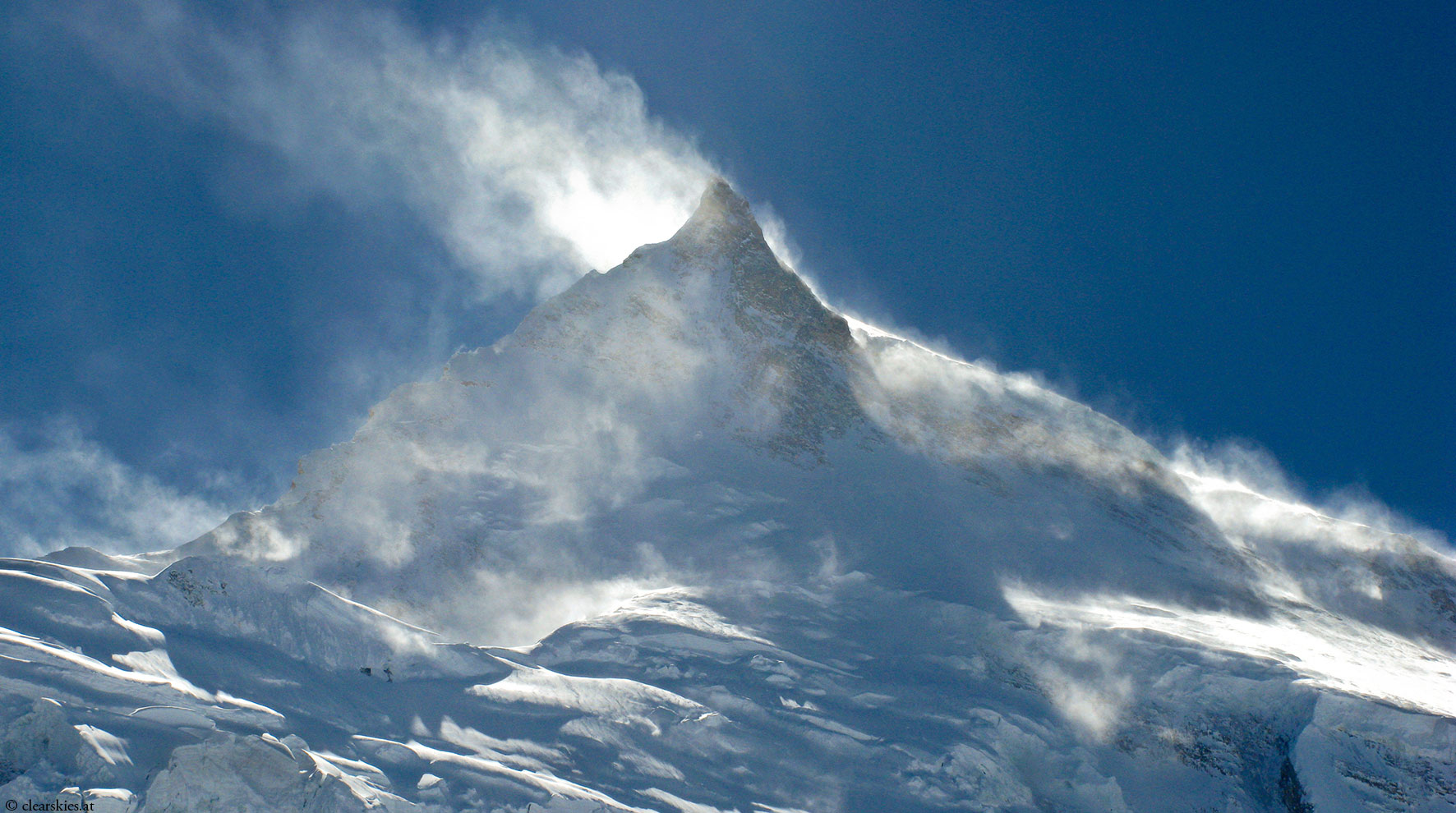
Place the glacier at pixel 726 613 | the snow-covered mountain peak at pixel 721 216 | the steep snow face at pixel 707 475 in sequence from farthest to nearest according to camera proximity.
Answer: the snow-covered mountain peak at pixel 721 216, the steep snow face at pixel 707 475, the glacier at pixel 726 613

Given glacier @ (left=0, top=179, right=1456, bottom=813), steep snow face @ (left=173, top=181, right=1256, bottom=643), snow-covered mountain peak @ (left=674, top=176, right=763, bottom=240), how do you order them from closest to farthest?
glacier @ (left=0, top=179, right=1456, bottom=813), steep snow face @ (left=173, top=181, right=1256, bottom=643), snow-covered mountain peak @ (left=674, top=176, right=763, bottom=240)

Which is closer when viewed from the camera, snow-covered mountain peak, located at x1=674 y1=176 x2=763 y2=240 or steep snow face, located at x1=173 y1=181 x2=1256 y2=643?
steep snow face, located at x1=173 y1=181 x2=1256 y2=643

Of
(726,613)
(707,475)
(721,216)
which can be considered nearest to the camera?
(726,613)

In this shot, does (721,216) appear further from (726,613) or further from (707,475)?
(726,613)

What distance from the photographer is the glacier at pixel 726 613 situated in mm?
21516

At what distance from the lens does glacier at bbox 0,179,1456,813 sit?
847 inches

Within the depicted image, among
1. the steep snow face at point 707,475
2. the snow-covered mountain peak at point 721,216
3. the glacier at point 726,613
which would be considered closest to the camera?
the glacier at point 726,613

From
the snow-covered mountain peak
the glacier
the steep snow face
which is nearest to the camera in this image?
the glacier

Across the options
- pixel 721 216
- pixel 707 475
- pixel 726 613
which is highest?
pixel 721 216

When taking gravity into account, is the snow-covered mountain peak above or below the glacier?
above

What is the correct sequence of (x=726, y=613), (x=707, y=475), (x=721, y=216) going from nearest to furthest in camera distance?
1. (x=726, y=613)
2. (x=707, y=475)
3. (x=721, y=216)

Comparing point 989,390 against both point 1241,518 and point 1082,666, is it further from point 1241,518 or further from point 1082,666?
point 1082,666

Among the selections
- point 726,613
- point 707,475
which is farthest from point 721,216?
point 726,613

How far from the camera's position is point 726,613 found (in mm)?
33094
